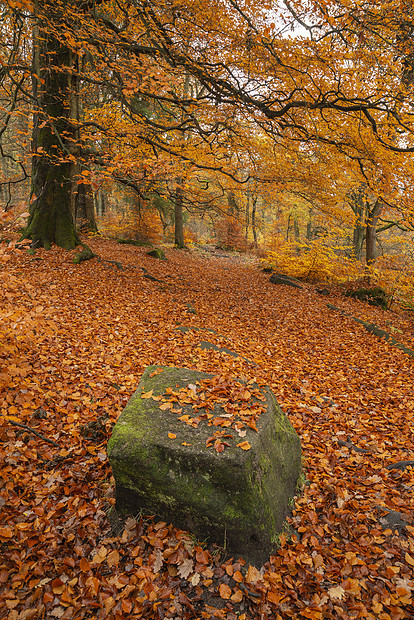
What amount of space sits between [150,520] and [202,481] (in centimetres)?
65

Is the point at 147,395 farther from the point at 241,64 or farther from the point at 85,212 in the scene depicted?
the point at 85,212

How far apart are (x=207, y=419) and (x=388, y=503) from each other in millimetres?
2044

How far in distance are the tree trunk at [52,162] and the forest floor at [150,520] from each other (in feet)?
8.82

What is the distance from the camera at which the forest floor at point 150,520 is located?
91.4 inches

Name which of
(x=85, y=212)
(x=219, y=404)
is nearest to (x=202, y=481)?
(x=219, y=404)

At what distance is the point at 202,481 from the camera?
2582mm

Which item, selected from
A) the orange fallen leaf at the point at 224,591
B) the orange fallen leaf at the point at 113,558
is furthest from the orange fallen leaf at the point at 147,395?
the orange fallen leaf at the point at 224,591

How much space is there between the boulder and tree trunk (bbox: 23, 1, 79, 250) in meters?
7.95

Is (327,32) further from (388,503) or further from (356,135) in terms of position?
(388,503)

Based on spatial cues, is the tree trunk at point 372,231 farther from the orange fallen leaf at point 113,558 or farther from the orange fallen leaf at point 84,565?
the orange fallen leaf at point 84,565

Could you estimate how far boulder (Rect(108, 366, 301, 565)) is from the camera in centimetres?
253

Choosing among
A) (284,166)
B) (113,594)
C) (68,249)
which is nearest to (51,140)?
(68,249)

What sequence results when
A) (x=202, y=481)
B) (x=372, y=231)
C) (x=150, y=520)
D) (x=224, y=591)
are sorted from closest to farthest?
(x=224, y=591) → (x=202, y=481) → (x=150, y=520) → (x=372, y=231)

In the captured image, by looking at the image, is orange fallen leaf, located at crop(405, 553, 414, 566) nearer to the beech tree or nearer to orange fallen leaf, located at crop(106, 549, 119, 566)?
orange fallen leaf, located at crop(106, 549, 119, 566)
